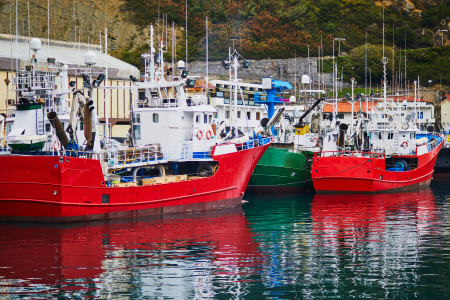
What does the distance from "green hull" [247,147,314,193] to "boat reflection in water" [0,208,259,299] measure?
10881mm

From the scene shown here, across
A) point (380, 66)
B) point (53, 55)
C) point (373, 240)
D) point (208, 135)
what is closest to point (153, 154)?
point (208, 135)

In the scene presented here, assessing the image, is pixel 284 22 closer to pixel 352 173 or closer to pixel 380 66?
pixel 380 66

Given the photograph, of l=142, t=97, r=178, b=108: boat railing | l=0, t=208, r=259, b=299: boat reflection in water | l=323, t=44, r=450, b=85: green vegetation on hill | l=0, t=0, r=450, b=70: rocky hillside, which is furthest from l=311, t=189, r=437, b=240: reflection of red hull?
l=0, t=0, r=450, b=70: rocky hillside

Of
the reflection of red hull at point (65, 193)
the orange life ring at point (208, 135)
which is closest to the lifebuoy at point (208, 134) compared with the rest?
the orange life ring at point (208, 135)

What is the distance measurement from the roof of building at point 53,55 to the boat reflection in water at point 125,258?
680 inches

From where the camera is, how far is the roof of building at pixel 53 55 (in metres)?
37.0

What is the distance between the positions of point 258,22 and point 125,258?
2281 inches

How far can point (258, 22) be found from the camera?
70062 mm

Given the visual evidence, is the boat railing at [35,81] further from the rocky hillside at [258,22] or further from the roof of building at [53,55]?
the rocky hillside at [258,22]

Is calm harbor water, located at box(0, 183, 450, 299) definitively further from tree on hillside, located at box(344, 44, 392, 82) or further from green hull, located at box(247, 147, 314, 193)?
tree on hillside, located at box(344, 44, 392, 82)

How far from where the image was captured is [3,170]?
19.7 metres

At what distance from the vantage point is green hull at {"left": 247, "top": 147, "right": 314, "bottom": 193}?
3197 cm

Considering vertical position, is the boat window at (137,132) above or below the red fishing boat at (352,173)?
above

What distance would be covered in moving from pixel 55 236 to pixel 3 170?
131 inches
